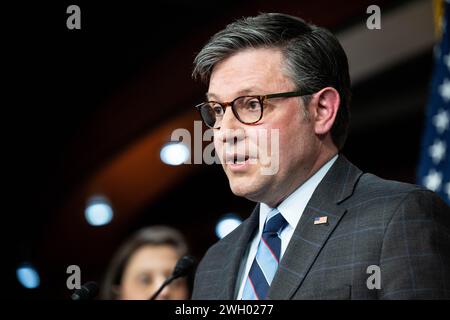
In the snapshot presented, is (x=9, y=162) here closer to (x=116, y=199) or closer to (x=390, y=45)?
(x=116, y=199)

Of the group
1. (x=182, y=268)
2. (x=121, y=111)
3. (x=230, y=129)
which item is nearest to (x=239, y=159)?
(x=230, y=129)

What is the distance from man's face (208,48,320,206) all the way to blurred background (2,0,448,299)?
310 cm

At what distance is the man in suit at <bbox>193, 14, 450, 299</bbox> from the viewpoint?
1.41 metres

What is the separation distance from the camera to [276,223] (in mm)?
1675

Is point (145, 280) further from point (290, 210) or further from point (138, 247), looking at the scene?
point (290, 210)

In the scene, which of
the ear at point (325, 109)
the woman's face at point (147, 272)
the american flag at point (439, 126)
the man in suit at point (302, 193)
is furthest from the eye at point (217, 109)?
the american flag at point (439, 126)

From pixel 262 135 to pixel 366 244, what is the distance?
0.36 meters

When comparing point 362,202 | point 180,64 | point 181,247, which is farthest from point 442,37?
point 180,64

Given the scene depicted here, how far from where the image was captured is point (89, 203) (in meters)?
6.92

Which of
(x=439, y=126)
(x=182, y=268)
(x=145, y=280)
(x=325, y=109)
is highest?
(x=325, y=109)

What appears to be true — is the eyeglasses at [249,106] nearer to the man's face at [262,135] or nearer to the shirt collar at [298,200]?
the man's face at [262,135]

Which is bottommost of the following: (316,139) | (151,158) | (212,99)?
(151,158)

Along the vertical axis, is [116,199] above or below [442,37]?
below
